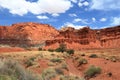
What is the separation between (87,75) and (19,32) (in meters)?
113

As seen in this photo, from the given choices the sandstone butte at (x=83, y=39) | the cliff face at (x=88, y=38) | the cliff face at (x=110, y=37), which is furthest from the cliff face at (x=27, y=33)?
the cliff face at (x=110, y=37)

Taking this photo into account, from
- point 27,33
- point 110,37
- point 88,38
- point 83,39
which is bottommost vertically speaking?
point 83,39

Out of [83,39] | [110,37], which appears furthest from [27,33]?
[110,37]

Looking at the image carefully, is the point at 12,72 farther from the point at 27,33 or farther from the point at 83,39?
the point at 27,33

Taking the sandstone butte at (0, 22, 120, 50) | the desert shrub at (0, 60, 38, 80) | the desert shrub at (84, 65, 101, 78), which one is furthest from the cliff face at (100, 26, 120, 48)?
the desert shrub at (0, 60, 38, 80)

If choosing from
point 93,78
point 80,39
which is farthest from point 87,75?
point 80,39

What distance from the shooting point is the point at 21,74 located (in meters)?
11.6

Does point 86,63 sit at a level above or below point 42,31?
below

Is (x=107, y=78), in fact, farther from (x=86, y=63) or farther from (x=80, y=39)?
(x=80, y=39)

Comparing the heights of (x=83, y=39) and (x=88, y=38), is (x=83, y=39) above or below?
below

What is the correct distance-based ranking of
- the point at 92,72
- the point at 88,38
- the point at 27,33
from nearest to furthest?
the point at 92,72 → the point at 88,38 → the point at 27,33

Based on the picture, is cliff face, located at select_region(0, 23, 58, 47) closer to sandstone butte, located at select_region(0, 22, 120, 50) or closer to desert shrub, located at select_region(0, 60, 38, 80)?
sandstone butte, located at select_region(0, 22, 120, 50)

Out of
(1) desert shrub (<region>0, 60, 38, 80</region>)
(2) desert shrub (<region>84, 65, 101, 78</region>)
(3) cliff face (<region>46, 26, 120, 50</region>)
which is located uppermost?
(3) cliff face (<region>46, 26, 120, 50</region>)

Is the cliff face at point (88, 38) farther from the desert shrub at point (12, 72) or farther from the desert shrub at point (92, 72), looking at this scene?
the desert shrub at point (12, 72)
